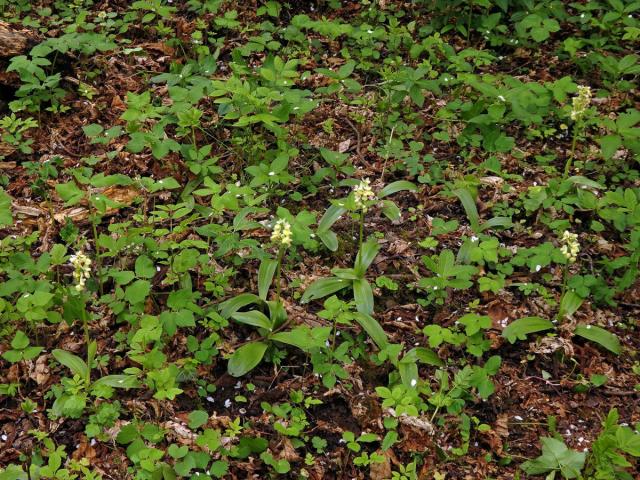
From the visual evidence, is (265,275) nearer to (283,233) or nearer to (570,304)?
(283,233)

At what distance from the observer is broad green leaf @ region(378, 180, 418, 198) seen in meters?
4.59

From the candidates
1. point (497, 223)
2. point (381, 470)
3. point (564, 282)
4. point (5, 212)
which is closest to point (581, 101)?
point (497, 223)

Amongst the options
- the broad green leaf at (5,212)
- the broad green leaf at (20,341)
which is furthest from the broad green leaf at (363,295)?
the broad green leaf at (5,212)

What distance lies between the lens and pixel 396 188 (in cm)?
462

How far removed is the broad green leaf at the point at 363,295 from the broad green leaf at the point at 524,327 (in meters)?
0.78

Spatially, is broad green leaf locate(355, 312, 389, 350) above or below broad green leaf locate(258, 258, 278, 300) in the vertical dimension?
below

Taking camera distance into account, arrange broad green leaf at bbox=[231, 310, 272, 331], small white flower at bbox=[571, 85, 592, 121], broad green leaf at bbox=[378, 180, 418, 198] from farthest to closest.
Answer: broad green leaf at bbox=[378, 180, 418, 198], small white flower at bbox=[571, 85, 592, 121], broad green leaf at bbox=[231, 310, 272, 331]

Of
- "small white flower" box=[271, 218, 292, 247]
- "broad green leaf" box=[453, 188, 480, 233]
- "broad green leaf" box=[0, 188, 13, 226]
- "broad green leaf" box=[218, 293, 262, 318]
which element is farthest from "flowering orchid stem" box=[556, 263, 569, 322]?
"broad green leaf" box=[0, 188, 13, 226]

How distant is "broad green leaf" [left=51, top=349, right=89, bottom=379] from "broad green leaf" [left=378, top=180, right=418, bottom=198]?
216 centimetres

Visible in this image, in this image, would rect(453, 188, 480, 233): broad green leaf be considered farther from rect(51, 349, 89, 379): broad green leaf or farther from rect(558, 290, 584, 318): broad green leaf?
rect(51, 349, 89, 379): broad green leaf

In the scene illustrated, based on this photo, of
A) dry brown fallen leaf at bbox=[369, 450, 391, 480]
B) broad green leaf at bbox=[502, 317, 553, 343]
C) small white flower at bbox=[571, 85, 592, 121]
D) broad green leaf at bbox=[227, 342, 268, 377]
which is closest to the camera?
dry brown fallen leaf at bbox=[369, 450, 391, 480]

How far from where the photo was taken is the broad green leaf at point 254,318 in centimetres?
373

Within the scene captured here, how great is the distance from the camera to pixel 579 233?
454 cm

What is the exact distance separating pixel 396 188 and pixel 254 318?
1459 mm
